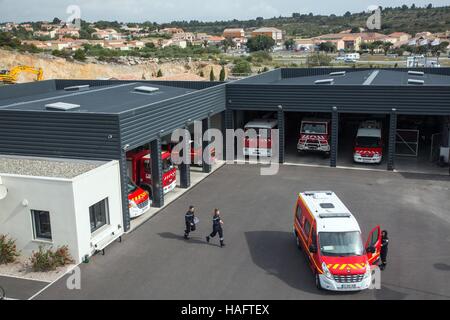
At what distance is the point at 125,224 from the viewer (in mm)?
16750

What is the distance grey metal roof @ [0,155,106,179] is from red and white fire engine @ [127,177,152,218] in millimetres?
2133

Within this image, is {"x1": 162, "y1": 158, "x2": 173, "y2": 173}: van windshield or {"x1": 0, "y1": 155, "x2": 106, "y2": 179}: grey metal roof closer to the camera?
{"x1": 0, "y1": 155, "x2": 106, "y2": 179}: grey metal roof

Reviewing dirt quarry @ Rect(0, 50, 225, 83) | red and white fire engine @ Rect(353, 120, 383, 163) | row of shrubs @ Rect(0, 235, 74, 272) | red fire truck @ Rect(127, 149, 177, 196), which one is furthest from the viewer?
dirt quarry @ Rect(0, 50, 225, 83)

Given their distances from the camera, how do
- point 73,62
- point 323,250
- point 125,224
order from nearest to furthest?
point 323,250, point 125,224, point 73,62

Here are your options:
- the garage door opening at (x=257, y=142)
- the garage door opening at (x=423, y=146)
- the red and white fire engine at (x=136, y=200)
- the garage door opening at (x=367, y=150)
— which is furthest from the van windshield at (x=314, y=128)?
the red and white fire engine at (x=136, y=200)

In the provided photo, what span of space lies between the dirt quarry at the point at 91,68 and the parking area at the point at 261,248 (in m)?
37.9

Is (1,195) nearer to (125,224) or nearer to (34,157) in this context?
(34,157)

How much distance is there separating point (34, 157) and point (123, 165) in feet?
11.3

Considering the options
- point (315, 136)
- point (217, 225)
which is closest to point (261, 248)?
point (217, 225)

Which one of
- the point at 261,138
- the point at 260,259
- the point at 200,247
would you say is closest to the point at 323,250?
the point at 260,259

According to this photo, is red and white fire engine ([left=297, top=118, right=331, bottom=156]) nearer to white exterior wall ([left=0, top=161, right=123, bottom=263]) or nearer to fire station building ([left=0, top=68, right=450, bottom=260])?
fire station building ([left=0, top=68, right=450, bottom=260])

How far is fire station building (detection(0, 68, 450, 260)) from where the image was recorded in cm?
1648

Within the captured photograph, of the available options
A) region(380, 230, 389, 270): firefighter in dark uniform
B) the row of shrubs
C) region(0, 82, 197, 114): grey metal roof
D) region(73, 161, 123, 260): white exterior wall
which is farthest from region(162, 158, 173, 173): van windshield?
region(380, 230, 389, 270): firefighter in dark uniform

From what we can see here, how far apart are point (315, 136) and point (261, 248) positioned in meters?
12.5
